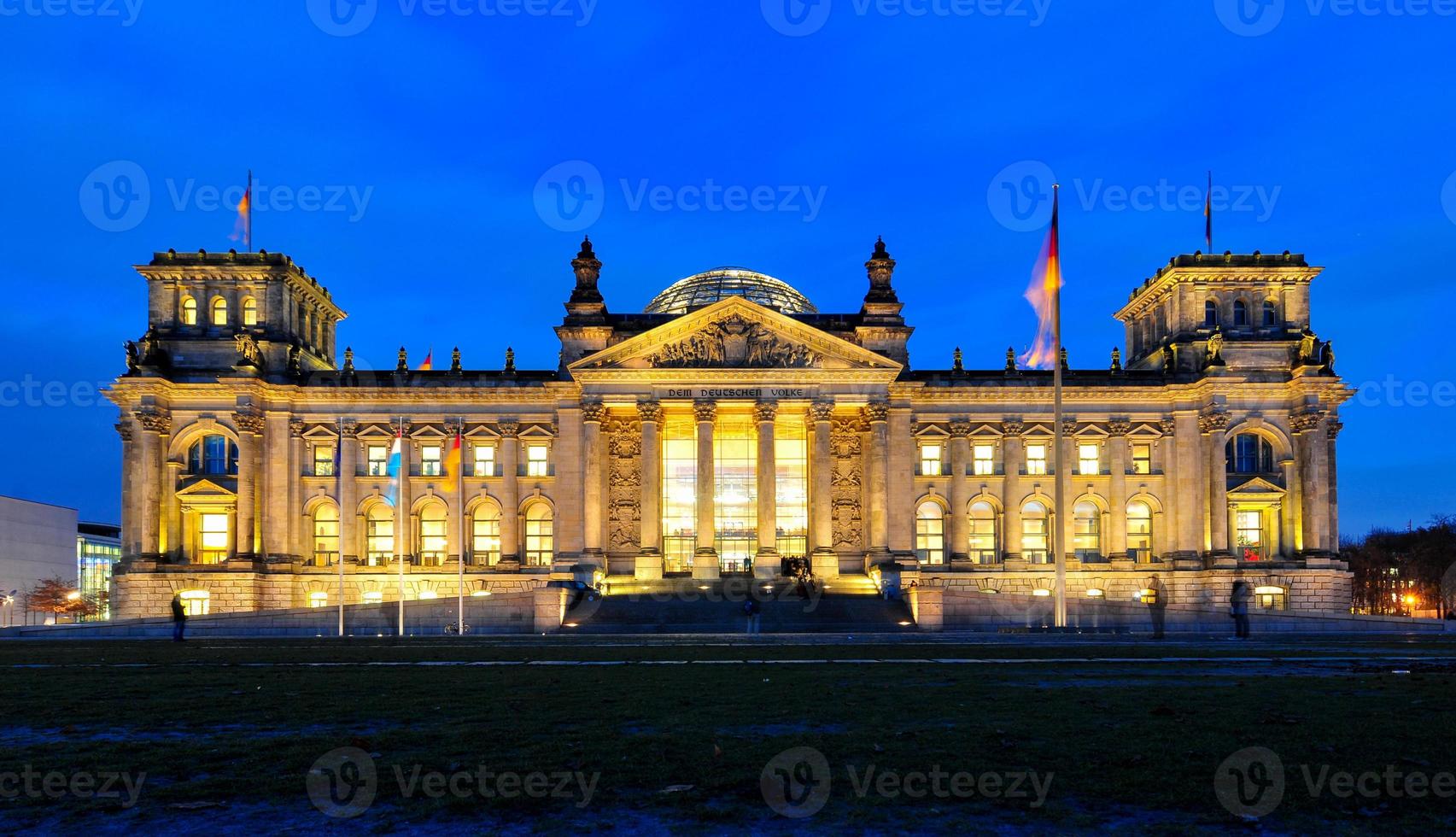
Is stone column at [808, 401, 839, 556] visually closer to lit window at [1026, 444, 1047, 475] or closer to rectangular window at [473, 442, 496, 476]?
A: lit window at [1026, 444, 1047, 475]

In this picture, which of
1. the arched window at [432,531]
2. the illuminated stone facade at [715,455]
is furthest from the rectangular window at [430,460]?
the arched window at [432,531]

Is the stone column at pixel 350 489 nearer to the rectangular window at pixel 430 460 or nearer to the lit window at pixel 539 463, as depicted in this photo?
the rectangular window at pixel 430 460

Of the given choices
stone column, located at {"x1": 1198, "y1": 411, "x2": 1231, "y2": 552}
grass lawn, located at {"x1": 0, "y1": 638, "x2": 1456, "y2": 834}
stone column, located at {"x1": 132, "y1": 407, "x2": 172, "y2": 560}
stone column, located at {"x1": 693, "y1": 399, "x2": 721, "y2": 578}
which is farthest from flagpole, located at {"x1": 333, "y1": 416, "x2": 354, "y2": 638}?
stone column, located at {"x1": 1198, "y1": 411, "x2": 1231, "y2": 552}

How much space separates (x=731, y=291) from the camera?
3366 inches

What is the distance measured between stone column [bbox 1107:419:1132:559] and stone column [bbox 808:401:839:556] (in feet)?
63.5

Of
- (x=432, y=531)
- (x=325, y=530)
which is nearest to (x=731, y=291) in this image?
(x=432, y=531)

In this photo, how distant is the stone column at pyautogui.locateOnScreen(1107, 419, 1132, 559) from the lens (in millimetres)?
75938

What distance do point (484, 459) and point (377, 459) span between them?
686 centimetres

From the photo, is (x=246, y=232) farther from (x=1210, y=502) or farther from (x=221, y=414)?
(x=1210, y=502)

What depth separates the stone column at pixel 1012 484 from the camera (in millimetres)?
75750

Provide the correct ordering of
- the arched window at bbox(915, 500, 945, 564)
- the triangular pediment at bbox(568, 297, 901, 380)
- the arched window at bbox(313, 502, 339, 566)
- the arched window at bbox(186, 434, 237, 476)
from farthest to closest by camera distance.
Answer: the arched window at bbox(915, 500, 945, 564)
the arched window at bbox(313, 502, 339, 566)
the arched window at bbox(186, 434, 237, 476)
the triangular pediment at bbox(568, 297, 901, 380)

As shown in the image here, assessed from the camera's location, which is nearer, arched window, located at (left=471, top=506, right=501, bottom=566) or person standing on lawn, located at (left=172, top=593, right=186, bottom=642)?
person standing on lawn, located at (left=172, top=593, right=186, bottom=642)

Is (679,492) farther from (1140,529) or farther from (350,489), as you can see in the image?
(1140,529)

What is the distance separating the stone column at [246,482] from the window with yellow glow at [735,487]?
28499mm
